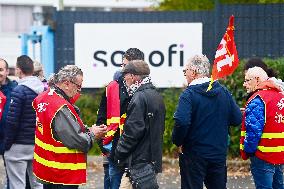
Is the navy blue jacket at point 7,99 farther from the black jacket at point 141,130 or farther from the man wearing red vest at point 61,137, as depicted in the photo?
the black jacket at point 141,130

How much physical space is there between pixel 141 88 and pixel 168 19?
811 cm

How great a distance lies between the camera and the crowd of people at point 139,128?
328 inches

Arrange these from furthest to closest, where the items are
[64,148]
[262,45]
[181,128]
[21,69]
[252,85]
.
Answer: [262,45] < [21,69] < [252,85] < [181,128] < [64,148]

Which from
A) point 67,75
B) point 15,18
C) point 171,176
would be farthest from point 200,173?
point 15,18

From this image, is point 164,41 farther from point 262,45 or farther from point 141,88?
point 141,88

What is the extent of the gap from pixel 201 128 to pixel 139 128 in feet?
2.66

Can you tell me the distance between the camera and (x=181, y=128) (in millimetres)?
8836

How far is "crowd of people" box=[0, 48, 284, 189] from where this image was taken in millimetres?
8328

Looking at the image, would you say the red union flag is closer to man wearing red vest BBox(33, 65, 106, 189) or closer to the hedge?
man wearing red vest BBox(33, 65, 106, 189)

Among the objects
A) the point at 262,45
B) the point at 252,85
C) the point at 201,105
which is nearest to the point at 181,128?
the point at 201,105

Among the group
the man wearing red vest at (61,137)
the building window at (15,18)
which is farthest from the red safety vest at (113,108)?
the building window at (15,18)

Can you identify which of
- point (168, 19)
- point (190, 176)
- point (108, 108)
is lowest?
point (190, 176)

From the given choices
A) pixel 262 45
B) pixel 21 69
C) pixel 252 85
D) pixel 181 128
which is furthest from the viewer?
pixel 262 45

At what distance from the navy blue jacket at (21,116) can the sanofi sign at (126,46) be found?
6.32 metres
